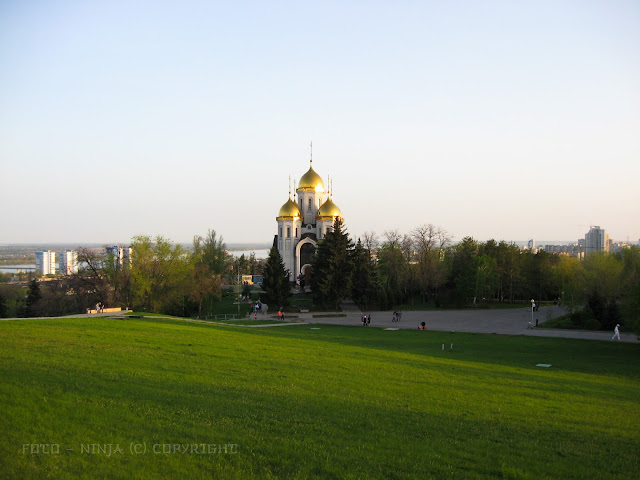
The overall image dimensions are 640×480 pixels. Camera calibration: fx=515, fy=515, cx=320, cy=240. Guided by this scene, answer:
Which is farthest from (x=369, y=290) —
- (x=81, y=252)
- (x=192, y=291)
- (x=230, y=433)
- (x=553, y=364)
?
(x=230, y=433)

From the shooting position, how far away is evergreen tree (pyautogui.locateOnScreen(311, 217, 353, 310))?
48.2 m

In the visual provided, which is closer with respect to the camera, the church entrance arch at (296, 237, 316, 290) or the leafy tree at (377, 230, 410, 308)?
the leafy tree at (377, 230, 410, 308)

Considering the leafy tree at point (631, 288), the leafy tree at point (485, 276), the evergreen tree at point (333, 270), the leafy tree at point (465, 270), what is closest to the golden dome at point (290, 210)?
the evergreen tree at point (333, 270)

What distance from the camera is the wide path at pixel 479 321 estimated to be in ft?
107

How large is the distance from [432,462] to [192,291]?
125 ft

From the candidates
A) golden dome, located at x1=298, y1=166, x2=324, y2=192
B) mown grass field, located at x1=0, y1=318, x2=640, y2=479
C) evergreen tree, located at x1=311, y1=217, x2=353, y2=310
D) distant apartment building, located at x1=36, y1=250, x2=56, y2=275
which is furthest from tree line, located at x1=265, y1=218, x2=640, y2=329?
distant apartment building, located at x1=36, y1=250, x2=56, y2=275

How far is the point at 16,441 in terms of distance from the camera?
23.3ft

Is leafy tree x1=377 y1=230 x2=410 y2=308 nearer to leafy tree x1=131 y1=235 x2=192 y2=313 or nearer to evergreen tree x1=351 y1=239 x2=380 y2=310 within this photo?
evergreen tree x1=351 y1=239 x2=380 y2=310

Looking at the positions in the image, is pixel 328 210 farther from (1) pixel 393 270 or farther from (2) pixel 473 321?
(2) pixel 473 321

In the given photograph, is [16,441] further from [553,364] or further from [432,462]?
[553,364]

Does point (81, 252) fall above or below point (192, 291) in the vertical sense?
above

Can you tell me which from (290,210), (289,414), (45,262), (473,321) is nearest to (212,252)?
(290,210)

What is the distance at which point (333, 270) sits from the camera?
48625 millimetres

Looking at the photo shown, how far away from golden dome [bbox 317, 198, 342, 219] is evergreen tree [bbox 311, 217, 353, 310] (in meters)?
17.6
